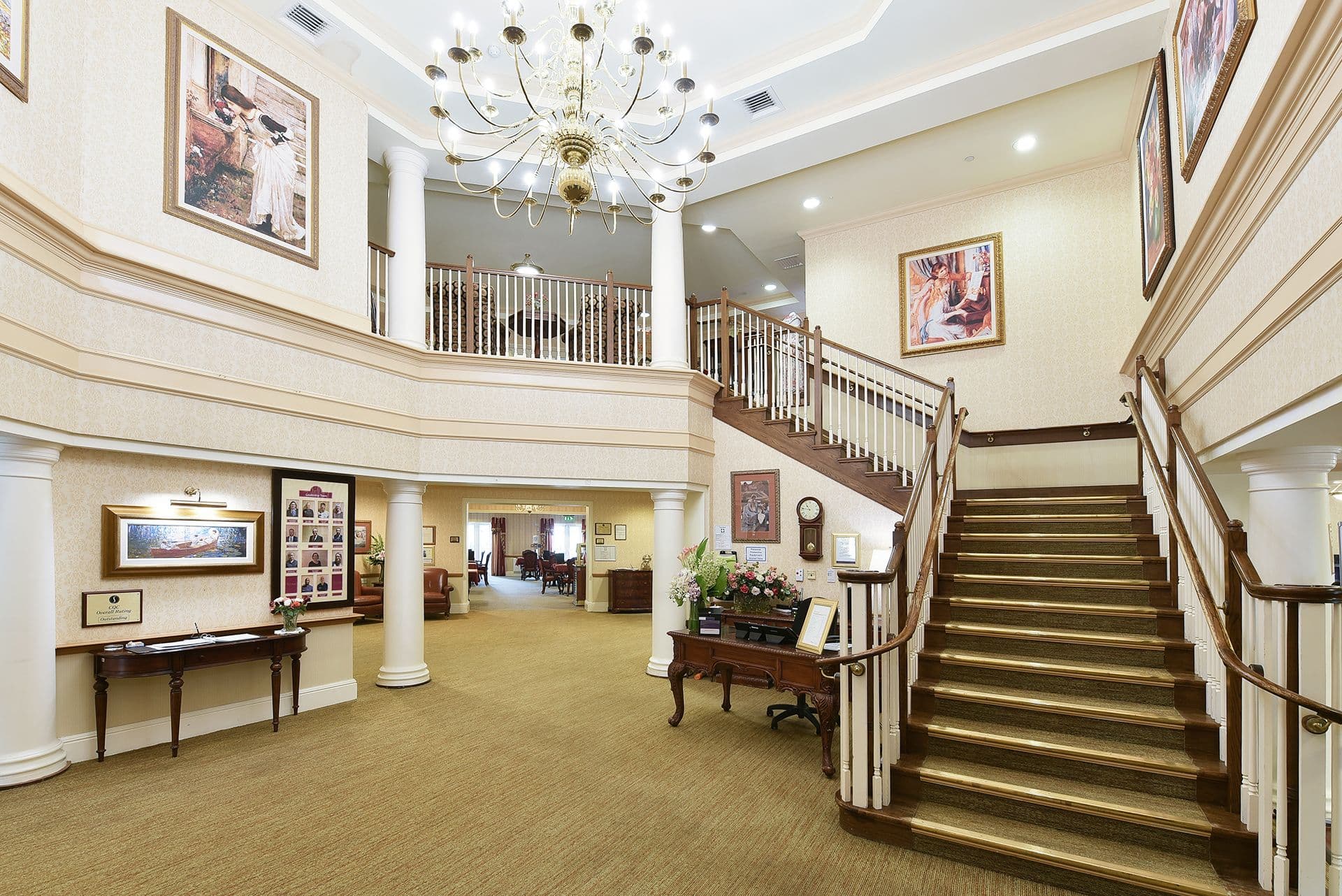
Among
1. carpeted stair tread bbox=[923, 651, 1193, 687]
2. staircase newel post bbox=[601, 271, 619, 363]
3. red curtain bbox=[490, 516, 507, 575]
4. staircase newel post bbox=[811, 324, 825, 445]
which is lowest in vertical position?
red curtain bbox=[490, 516, 507, 575]

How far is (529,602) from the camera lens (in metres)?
16.3

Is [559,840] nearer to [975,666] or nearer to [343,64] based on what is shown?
[975,666]

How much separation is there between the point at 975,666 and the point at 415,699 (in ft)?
16.9

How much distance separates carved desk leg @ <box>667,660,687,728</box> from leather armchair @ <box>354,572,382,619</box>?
8.66 metres

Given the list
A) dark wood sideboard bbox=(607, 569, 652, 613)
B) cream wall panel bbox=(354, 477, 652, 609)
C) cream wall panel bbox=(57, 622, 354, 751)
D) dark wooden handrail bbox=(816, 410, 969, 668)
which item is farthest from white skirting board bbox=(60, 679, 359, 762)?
dark wood sideboard bbox=(607, 569, 652, 613)

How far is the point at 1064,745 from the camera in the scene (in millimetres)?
3787

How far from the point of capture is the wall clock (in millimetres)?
7570

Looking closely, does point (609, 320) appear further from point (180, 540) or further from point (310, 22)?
point (180, 540)

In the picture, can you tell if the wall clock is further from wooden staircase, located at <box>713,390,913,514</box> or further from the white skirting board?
the white skirting board

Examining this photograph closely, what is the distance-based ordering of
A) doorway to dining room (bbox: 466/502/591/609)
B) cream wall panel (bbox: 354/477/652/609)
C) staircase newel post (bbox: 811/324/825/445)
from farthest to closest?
doorway to dining room (bbox: 466/502/591/609) → cream wall panel (bbox: 354/477/652/609) → staircase newel post (bbox: 811/324/825/445)

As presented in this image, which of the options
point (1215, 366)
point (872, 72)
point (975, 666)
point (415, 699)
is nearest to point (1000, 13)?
point (872, 72)

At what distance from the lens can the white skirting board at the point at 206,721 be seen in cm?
508

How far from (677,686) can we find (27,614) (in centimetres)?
465

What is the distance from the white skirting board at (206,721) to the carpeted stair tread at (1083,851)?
5.33 meters
